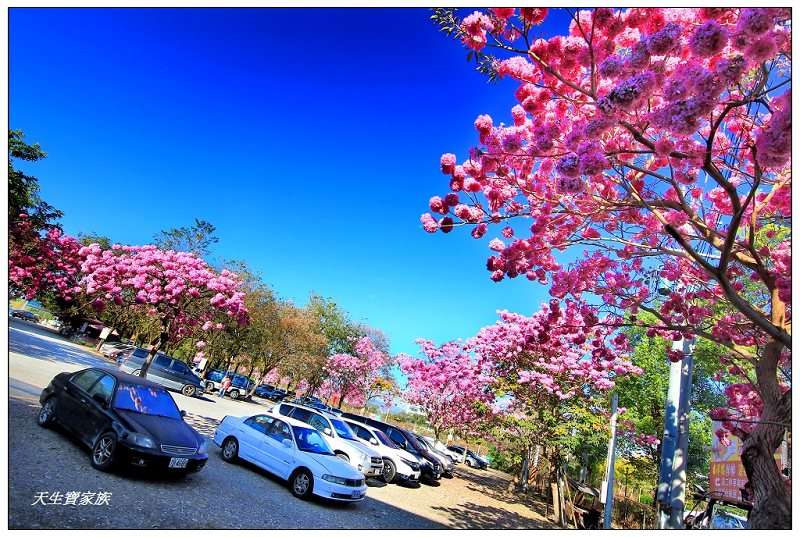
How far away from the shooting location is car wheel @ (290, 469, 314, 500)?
6902 millimetres

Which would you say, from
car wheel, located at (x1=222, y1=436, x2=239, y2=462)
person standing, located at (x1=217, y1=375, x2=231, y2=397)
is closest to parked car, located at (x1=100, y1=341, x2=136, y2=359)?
person standing, located at (x1=217, y1=375, x2=231, y2=397)

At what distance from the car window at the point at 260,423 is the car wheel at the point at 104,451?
2.96 m

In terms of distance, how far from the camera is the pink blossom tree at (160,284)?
9.44 meters

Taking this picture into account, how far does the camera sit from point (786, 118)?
2.48m

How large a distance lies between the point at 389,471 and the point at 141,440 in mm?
6836

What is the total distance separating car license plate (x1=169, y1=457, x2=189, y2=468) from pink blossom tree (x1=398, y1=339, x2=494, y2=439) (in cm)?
861

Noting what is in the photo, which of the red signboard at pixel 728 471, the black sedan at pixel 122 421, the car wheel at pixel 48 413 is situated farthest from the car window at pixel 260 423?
the red signboard at pixel 728 471

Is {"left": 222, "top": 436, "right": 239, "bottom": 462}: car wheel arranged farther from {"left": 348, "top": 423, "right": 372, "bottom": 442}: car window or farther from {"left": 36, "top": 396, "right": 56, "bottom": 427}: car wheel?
{"left": 348, "top": 423, "right": 372, "bottom": 442}: car window

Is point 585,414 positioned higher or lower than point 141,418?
higher

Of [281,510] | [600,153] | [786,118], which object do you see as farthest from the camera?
[281,510]

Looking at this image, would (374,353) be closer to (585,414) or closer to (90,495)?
(585,414)

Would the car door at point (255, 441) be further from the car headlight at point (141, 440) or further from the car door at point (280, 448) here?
the car headlight at point (141, 440)

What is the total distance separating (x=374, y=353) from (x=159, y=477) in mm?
22391

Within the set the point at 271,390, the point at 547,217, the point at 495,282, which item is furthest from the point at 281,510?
the point at 271,390
